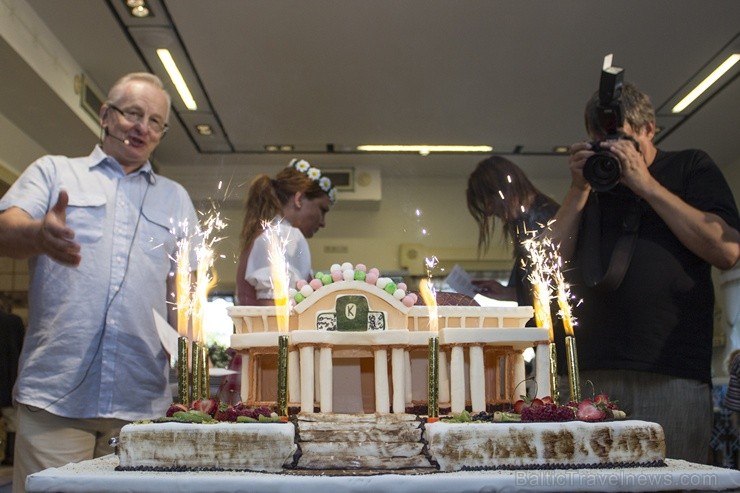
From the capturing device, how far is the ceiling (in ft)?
15.2

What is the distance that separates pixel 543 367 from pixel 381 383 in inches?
14.1

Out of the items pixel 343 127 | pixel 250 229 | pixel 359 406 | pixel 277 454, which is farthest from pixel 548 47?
pixel 277 454

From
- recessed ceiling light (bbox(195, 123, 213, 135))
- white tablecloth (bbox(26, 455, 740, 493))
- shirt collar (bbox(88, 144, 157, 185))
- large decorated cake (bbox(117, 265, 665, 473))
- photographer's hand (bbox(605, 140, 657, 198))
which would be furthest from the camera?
recessed ceiling light (bbox(195, 123, 213, 135))

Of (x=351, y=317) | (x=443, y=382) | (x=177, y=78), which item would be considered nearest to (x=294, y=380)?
(x=351, y=317)

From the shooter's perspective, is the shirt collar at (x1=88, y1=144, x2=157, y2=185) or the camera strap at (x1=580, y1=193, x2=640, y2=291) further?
the shirt collar at (x1=88, y1=144, x2=157, y2=185)

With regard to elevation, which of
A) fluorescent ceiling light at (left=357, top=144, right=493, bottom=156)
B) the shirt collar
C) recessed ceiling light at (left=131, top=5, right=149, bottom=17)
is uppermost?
recessed ceiling light at (left=131, top=5, right=149, bottom=17)

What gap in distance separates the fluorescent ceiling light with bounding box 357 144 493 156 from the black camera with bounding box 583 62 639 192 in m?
4.76

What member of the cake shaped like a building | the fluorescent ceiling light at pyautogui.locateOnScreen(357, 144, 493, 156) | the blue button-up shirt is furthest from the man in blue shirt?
the fluorescent ceiling light at pyautogui.locateOnScreen(357, 144, 493, 156)

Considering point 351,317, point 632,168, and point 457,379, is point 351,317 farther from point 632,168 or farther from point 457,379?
point 632,168

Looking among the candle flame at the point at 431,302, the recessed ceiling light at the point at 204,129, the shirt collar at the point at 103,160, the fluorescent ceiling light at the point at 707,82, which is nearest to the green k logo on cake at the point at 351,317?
the candle flame at the point at 431,302

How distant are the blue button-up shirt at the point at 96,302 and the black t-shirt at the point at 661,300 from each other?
1.14 meters

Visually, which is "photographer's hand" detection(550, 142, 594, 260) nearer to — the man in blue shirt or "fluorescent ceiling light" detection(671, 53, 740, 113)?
the man in blue shirt

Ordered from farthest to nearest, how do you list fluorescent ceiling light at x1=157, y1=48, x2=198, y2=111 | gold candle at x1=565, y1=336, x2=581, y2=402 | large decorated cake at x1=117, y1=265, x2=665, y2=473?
fluorescent ceiling light at x1=157, y1=48, x2=198, y2=111
gold candle at x1=565, y1=336, x2=581, y2=402
large decorated cake at x1=117, y1=265, x2=665, y2=473

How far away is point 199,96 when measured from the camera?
5.79m
